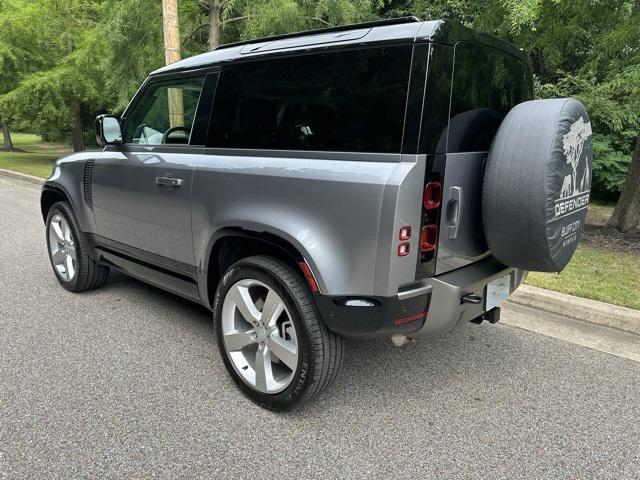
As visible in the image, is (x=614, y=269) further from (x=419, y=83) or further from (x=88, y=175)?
(x=88, y=175)

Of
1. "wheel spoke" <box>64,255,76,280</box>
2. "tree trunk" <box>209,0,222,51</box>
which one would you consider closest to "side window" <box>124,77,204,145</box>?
"wheel spoke" <box>64,255,76,280</box>

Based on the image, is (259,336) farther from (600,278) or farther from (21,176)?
(21,176)

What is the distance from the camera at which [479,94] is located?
8.46ft

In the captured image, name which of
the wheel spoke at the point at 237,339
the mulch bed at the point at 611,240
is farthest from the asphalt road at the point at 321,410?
the mulch bed at the point at 611,240

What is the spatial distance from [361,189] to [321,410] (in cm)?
129

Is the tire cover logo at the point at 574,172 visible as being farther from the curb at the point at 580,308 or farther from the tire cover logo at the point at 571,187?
the curb at the point at 580,308

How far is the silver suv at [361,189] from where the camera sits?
7.44ft

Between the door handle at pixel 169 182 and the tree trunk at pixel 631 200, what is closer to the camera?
the door handle at pixel 169 182

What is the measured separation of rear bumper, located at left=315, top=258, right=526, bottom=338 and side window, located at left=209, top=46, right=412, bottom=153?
2.25 ft

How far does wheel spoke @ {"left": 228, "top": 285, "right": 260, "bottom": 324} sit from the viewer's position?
279 centimetres

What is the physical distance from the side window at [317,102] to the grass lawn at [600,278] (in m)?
2.89

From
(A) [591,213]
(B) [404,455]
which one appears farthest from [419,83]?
(A) [591,213]

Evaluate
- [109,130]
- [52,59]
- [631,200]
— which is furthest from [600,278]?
[52,59]

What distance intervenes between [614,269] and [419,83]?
400cm
